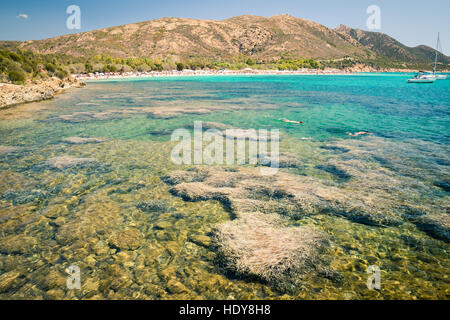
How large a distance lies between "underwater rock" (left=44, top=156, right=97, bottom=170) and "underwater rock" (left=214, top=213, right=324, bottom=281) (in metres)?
8.03

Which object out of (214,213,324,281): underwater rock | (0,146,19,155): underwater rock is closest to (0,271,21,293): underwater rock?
(214,213,324,281): underwater rock

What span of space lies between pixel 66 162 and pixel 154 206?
20.4ft

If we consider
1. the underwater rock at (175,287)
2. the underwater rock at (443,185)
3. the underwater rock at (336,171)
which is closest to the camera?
the underwater rock at (175,287)

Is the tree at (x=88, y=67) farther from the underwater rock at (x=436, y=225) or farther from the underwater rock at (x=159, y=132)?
the underwater rock at (x=436, y=225)

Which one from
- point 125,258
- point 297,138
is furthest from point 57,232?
point 297,138

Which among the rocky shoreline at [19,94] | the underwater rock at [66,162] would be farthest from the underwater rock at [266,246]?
the rocky shoreline at [19,94]

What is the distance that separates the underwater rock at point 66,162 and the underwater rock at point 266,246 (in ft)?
26.4

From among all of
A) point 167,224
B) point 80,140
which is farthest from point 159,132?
point 167,224

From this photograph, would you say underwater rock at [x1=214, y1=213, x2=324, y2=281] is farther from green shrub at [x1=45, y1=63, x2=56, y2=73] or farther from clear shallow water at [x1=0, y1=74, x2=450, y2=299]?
green shrub at [x1=45, y1=63, x2=56, y2=73]

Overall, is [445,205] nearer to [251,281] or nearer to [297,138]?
[251,281]

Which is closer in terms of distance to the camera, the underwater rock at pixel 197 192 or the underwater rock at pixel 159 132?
the underwater rock at pixel 197 192

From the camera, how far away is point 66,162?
36.4 feet

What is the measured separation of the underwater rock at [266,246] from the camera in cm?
502

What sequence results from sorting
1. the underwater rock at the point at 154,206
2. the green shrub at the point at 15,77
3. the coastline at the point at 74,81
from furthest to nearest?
the green shrub at the point at 15,77 → the coastline at the point at 74,81 → the underwater rock at the point at 154,206
